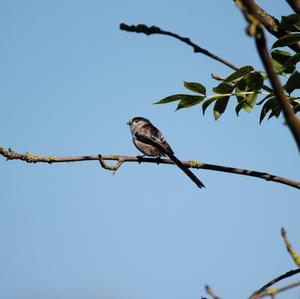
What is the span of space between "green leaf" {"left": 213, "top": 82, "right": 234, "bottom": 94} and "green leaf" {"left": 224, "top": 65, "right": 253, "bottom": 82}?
88 mm

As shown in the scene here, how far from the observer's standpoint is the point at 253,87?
2992 mm

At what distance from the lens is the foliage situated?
9.24ft

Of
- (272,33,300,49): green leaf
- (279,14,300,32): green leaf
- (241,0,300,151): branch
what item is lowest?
(241,0,300,151): branch

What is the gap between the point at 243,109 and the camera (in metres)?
3.12

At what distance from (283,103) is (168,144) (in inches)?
324

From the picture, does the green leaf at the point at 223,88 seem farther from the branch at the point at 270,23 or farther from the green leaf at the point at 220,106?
the branch at the point at 270,23

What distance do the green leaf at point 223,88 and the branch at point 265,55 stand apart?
1.91 meters

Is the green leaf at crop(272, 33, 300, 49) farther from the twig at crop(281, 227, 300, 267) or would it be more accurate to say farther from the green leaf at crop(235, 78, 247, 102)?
the twig at crop(281, 227, 300, 267)

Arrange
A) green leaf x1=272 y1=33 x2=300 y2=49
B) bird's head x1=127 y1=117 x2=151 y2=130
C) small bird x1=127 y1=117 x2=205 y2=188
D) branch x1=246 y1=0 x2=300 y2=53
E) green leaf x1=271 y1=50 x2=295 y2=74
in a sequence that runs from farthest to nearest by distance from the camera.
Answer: bird's head x1=127 y1=117 x2=151 y2=130 < small bird x1=127 y1=117 x2=205 y2=188 < branch x1=246 y1=0 x2=300 y2=53 < green leaf x1=271 y1=50 x2=295 y2=74 < green leaf x1=272 y1=33 x2=300 y2=49

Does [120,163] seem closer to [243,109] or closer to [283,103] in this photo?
[243,109]

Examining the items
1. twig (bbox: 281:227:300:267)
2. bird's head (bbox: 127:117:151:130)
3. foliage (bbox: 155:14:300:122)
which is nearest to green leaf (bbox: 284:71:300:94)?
foliage (bbox: 155:14:300:122)

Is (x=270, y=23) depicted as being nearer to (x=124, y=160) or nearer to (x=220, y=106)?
(x=220, y=106)

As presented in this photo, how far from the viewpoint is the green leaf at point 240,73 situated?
2.91 m

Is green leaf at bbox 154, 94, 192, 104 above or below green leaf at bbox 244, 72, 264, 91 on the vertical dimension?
above
